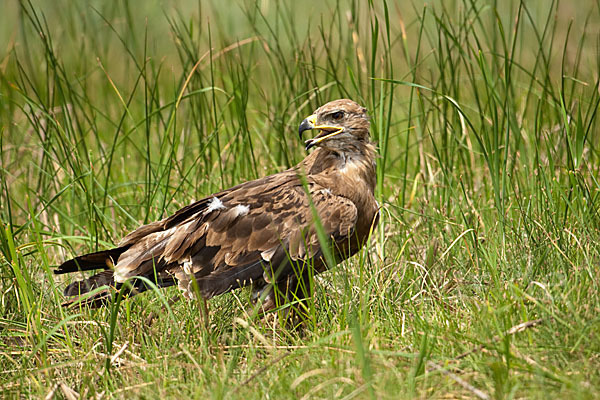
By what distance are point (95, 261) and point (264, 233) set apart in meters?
0.82

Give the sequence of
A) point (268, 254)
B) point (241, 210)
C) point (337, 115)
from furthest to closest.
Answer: point (337, 115) < point (241, 210) < point (268, 254)

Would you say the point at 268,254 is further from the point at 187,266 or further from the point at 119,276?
the point at 119,276

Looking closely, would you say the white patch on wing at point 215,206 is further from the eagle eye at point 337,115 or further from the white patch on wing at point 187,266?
the eagle eye at point 337,115

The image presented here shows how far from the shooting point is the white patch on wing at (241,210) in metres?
3.57

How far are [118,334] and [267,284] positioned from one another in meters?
0.70

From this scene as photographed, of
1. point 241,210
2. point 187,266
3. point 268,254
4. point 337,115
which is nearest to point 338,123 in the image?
point 337,115

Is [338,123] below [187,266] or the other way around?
the other way around

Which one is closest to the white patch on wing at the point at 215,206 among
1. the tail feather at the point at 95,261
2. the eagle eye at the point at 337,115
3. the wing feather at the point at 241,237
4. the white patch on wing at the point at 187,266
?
the wing feather at the point at 241,237

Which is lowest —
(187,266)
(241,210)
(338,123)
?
(187,266)

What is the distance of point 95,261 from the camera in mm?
3607

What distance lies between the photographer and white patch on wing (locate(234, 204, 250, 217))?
357cm

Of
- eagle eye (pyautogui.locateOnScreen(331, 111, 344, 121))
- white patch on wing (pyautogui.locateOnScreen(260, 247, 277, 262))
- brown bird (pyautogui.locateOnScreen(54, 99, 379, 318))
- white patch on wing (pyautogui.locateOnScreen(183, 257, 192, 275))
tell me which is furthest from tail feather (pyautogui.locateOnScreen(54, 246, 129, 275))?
eagle eye (pyautogui.locateOnScreen(331, 111, 344, 121))

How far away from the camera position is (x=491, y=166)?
3.35 meters

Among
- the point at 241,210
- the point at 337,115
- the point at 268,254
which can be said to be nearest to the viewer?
the point at 268,254
